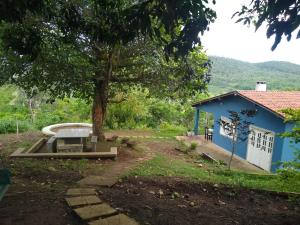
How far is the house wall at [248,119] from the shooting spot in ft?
48.2

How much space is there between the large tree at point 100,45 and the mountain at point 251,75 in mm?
25764

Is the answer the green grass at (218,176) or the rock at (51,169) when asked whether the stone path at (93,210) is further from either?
the rock at (51,169)

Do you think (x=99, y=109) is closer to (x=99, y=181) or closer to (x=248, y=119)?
(x=99, y=181)

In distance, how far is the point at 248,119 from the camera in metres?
17.3

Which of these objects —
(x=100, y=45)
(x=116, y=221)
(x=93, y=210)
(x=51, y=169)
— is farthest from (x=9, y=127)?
(x=116, y=221)

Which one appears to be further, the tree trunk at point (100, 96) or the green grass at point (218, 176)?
the tree trunk at point (100, 96)

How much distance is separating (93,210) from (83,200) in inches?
19.4

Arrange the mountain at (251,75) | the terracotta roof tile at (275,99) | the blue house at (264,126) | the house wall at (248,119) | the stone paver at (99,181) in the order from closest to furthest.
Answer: the stone paver at (99,181) < the blue house at (264,126) < the house wall at (248,119) < the terracotta roof tile at (275,99) < the mountain at (251,75)

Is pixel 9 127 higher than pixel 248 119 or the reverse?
the reverse

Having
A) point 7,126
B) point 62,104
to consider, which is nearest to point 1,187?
point 7,126

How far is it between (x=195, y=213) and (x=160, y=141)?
522 inches

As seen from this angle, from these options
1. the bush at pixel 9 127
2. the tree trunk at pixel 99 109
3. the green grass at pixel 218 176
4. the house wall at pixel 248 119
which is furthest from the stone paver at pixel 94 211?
the bush at pixel 9 127

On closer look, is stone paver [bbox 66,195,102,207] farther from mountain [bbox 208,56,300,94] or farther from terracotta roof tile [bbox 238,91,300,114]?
mountain [bbox 208,56,300,94]

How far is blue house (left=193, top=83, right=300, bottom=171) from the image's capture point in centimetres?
1433
